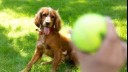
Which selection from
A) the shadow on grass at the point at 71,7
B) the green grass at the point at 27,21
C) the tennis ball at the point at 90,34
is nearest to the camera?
the tennis ball at the point at 90,34

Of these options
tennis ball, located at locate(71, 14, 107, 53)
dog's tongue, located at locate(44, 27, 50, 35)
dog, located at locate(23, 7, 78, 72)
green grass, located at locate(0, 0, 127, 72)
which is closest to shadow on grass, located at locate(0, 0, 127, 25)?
green grass, located at locate(0, 0, 127, 72)

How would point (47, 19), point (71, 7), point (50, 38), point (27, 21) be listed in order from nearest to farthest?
point (47, 19)
point (50, 38)
point (27, 21)
point (71, 7)

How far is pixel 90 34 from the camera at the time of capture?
0.96 metres

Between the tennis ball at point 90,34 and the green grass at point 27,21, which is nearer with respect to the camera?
the tennis ball at point 90,34

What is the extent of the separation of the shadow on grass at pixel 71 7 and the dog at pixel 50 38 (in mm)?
2284

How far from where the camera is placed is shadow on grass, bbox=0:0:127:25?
25.1 ft

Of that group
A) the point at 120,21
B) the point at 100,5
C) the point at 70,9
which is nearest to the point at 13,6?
the point at 70,9

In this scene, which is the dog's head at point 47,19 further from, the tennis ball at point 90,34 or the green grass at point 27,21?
the tennis ball at point 90,34

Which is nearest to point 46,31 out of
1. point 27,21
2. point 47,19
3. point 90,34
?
point 47,19

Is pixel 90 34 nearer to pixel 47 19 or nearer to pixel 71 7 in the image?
pixel 47 19

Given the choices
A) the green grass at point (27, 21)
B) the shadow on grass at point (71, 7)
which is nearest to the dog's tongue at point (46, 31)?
the green grass at point (27, 21)

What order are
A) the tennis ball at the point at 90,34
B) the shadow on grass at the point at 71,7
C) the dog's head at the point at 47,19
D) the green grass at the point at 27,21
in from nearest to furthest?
the tennis ball at the point at 90,34
the dog's head at the point at 47,19
the green grass at the point at 27,21
the shadow on grass at the point at 71,7

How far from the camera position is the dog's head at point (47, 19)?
469 centimetres

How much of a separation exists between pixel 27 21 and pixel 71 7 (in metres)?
1.40
